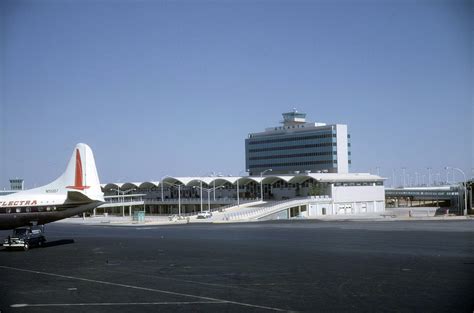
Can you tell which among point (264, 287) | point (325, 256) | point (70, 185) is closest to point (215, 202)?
point (70, 185)

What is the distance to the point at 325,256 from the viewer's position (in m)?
39.6

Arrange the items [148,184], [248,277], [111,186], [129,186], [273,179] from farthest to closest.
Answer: [111,186]
[129,186]
[148,184]
[273,179]
[248,277]

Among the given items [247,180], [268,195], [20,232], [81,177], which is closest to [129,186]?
[247,180]

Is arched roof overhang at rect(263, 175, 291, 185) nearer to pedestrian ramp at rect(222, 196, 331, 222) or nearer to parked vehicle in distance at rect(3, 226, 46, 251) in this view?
pedestrian ramp at rect(222, 196, 331, 222)

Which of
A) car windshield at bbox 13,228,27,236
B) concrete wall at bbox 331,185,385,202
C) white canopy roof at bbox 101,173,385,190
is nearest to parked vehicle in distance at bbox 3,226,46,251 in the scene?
car windshield at bbox 13,228,27,236

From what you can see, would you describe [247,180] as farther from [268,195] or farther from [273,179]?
[268,195]

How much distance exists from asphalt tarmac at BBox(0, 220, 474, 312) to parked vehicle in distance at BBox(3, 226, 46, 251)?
85.7 inches

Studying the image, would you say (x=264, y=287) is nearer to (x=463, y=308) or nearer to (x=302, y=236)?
(x=463, y=308)

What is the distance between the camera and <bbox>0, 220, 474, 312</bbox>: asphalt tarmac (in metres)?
23.4

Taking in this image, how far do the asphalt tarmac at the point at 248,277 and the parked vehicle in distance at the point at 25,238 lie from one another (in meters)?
2.18

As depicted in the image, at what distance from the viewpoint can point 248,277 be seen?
30609mm

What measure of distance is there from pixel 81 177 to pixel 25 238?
7.77 m

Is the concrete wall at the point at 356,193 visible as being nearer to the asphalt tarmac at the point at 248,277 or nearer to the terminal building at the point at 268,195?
the terminal building at the point at 268,195

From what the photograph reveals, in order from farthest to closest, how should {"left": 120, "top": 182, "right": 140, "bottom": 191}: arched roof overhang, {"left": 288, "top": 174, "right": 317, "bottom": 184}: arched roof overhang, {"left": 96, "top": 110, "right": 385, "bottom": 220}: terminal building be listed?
{"left": 120, "top": 182, "right": 140, "bottom": 191}: arched roof overhang
{"left": 288, "top": 174, "right": 317, "bottom": 184}: arched roof overhang
{"left": 96, "top": 110, "right": 385, "bottom": 220}: terminal building
